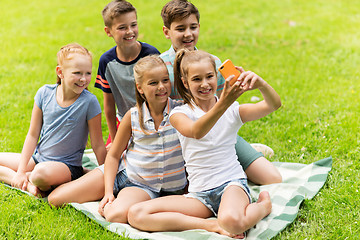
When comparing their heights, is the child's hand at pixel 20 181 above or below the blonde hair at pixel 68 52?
below

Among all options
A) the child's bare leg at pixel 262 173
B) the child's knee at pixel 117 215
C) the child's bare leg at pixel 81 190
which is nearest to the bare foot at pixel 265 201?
the child's bare leg at pixel 262 173

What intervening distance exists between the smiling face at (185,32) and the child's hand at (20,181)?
1.62m

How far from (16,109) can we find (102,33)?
3.55 meters

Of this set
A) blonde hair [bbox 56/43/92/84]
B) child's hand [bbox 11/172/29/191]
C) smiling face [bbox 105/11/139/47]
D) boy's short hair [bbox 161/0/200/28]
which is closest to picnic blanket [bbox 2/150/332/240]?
child's hand [bbox 11/172/29/191]

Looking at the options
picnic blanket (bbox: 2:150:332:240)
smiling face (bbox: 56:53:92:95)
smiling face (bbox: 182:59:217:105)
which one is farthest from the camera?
smiling face (bbox: 56:53:92:95)

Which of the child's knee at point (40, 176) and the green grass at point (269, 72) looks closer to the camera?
the green grass at point (269, 72)

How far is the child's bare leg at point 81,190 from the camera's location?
3227mm

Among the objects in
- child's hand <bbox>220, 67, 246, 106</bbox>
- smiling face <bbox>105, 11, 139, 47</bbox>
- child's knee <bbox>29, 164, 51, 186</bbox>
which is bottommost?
child's knee <bbox>29, 164, 51, 186</bbox>

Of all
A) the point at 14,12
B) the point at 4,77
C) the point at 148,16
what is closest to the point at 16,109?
the point at 4,77

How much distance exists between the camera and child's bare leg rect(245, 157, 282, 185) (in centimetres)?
355

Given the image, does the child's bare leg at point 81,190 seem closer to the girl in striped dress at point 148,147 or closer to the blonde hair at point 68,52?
the girl in striped dress at point 148,147

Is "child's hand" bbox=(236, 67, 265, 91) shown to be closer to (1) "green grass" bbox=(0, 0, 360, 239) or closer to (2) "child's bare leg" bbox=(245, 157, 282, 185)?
(1) "green grass" bbox=(0, 0, 360, 239)

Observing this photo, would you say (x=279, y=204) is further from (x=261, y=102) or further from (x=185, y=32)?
(x=185, y=32)

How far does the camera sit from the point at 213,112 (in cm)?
268
